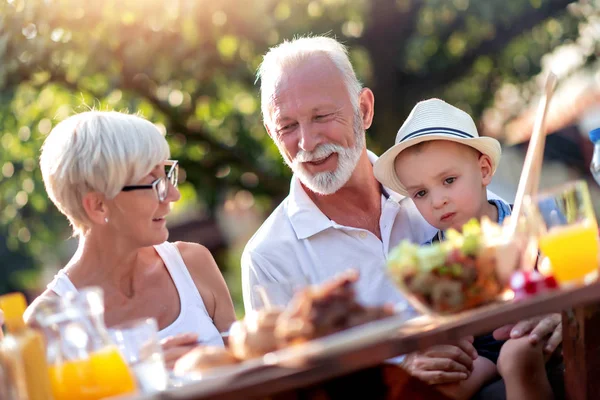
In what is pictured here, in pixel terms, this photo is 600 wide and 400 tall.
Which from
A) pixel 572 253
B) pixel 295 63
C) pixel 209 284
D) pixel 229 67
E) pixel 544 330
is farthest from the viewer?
pixel 229 67

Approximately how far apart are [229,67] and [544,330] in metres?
5.56

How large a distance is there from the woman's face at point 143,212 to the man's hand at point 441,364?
0.99 metres

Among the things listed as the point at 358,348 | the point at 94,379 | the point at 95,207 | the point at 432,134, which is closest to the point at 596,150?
the point at 432,134

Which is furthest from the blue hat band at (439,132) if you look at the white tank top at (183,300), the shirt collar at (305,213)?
the white tank top at (183,300)

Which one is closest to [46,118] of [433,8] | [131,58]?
[131,58]

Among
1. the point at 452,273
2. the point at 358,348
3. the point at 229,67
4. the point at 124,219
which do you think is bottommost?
the point at 358,348

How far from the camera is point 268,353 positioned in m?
2.27

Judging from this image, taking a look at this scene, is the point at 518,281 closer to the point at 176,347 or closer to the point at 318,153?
the point at 176,347

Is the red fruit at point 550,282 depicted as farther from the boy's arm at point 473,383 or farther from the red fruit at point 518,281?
the boy's arm at point 473,383

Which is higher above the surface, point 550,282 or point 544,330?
point 550,282

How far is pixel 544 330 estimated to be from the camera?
2896 millimetres

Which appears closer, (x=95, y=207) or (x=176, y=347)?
(x=176, y=347)

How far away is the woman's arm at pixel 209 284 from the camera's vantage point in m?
3.58

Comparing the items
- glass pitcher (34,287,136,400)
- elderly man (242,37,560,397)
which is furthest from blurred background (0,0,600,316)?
glass pitcher (34,287,136,400)
